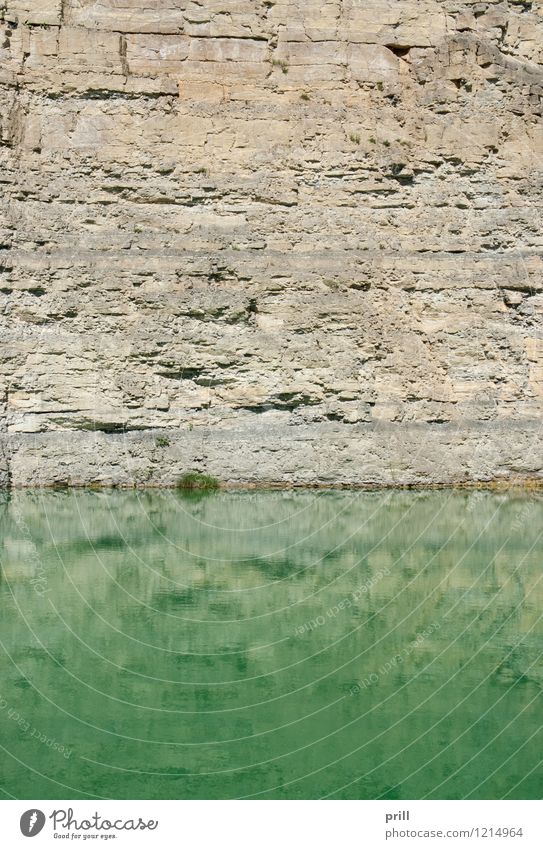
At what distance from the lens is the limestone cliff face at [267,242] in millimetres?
14758

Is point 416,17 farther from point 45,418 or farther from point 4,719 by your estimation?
point 4,719

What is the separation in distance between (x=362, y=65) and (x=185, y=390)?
4.87 metres

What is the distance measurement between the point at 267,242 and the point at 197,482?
3.28 m

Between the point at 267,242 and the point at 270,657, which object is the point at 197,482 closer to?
the point at 267,242

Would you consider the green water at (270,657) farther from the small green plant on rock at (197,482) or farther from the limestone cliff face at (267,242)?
the limestone cliff face at (267,242)

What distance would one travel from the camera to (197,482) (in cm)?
1450

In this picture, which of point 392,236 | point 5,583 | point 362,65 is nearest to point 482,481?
point 392,236

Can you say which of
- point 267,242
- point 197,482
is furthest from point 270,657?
point 267,242

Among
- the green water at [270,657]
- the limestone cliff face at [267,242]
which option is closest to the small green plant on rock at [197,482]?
the limestone cliff face at [267,242]

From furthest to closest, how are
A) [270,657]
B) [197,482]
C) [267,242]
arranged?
[267,242] → [197,482] → [270,657]

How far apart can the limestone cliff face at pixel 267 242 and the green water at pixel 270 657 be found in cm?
258

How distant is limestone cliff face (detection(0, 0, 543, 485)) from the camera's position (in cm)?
1476

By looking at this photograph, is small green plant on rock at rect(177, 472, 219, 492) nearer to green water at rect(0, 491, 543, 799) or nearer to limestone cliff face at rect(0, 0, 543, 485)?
limestone cliff face at rect(0, 0, 543, 485)

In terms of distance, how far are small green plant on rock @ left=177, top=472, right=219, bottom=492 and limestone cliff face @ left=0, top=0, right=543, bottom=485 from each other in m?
0.12
